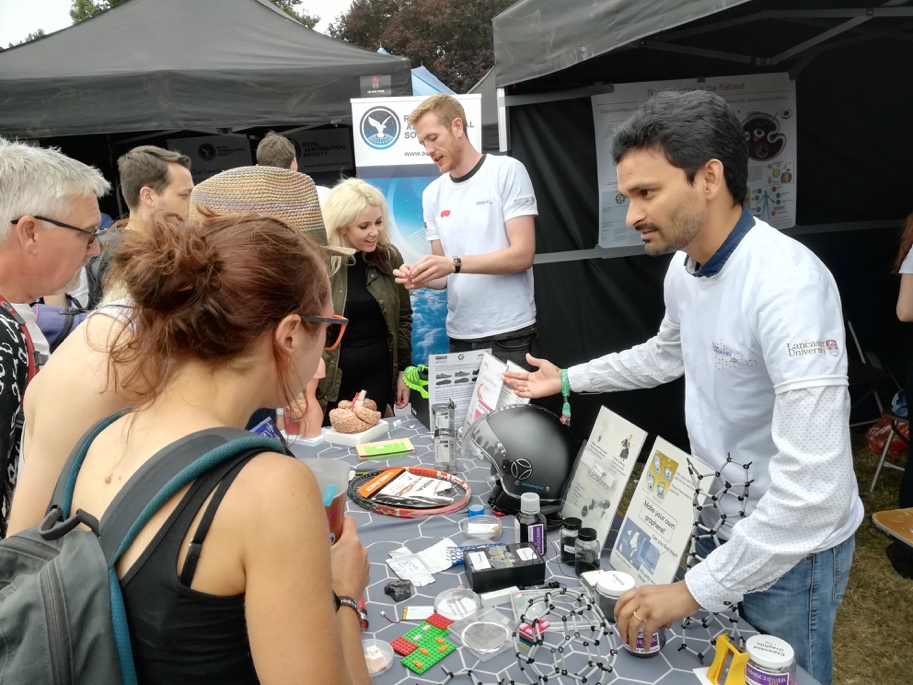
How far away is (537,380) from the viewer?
2.24 m

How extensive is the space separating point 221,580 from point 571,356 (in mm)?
3819

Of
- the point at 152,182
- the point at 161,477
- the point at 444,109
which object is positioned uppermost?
the point at 444,109

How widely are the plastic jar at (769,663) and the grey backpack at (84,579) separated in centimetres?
97


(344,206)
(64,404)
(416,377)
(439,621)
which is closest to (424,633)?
(439,621)

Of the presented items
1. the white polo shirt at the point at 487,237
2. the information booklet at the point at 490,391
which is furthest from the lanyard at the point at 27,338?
the white polo shirt at the point at 487,237

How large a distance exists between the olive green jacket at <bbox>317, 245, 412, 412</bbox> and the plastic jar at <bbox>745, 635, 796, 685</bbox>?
243 cm

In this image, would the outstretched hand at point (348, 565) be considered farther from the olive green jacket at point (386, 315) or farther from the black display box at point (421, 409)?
the olive green jacket at point (386, 315)

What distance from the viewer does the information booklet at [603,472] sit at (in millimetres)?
1705

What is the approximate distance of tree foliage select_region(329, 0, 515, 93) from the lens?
24.4 m

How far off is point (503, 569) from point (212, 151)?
9.30 meters

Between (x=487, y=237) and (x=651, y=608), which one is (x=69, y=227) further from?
(x=487, y=237)

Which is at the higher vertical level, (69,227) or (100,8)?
(100,8)

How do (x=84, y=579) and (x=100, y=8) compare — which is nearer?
(x=84, y=579)

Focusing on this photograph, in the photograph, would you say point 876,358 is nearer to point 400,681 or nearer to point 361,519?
point 361,519
